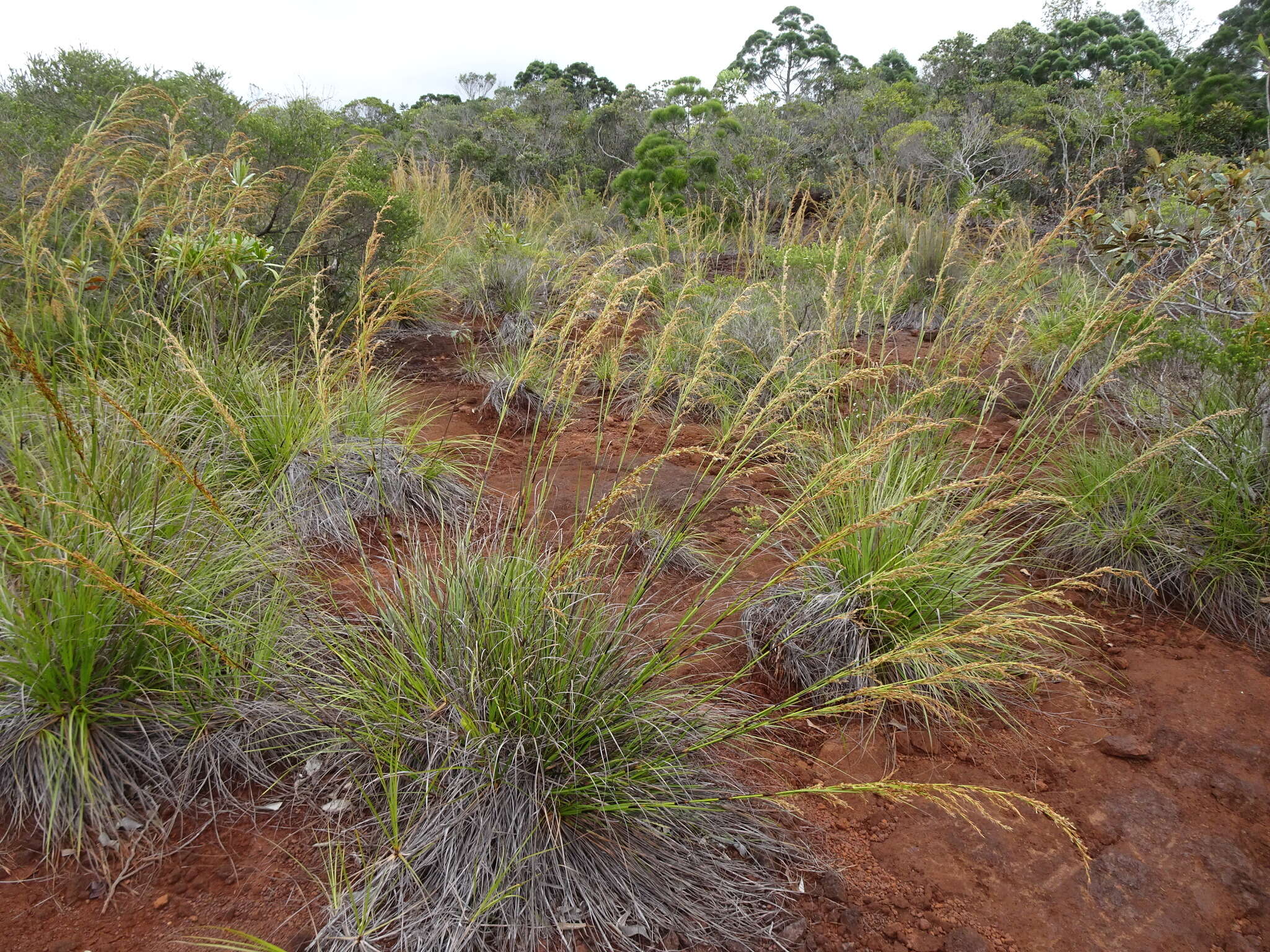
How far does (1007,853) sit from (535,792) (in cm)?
137

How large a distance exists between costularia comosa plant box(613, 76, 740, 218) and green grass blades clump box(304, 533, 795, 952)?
7196mm

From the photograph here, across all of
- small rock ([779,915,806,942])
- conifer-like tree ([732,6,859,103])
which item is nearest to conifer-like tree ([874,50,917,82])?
conifer-like tree ([732,6,859,103])

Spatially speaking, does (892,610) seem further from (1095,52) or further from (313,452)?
(1095,52)

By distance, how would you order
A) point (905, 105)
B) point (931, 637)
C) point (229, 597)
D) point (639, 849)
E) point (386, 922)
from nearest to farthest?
1. point (931, 637)
2. point (386, 922)
3. point (639, 849)
4. point (229, 597)
5. point (905, 105)

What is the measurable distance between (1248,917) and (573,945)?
5.71ft

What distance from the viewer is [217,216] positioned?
10.6 feet

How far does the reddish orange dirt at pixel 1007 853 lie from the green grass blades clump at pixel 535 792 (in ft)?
0.42

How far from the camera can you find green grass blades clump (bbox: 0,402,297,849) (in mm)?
1845

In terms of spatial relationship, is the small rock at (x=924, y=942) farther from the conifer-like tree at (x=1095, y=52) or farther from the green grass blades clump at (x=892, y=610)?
the conifer-like tree at (x=1095, y=52)

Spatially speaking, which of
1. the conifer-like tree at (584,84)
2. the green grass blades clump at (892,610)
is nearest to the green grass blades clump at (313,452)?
the green grass blades clump at (892,610)

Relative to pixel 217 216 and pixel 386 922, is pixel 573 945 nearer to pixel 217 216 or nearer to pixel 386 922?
pixel 386 922

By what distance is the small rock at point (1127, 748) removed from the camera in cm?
249

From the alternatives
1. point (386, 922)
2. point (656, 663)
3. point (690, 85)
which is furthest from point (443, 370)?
point (690, 85)

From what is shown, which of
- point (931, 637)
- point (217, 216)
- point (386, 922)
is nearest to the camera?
point (931, 637)
